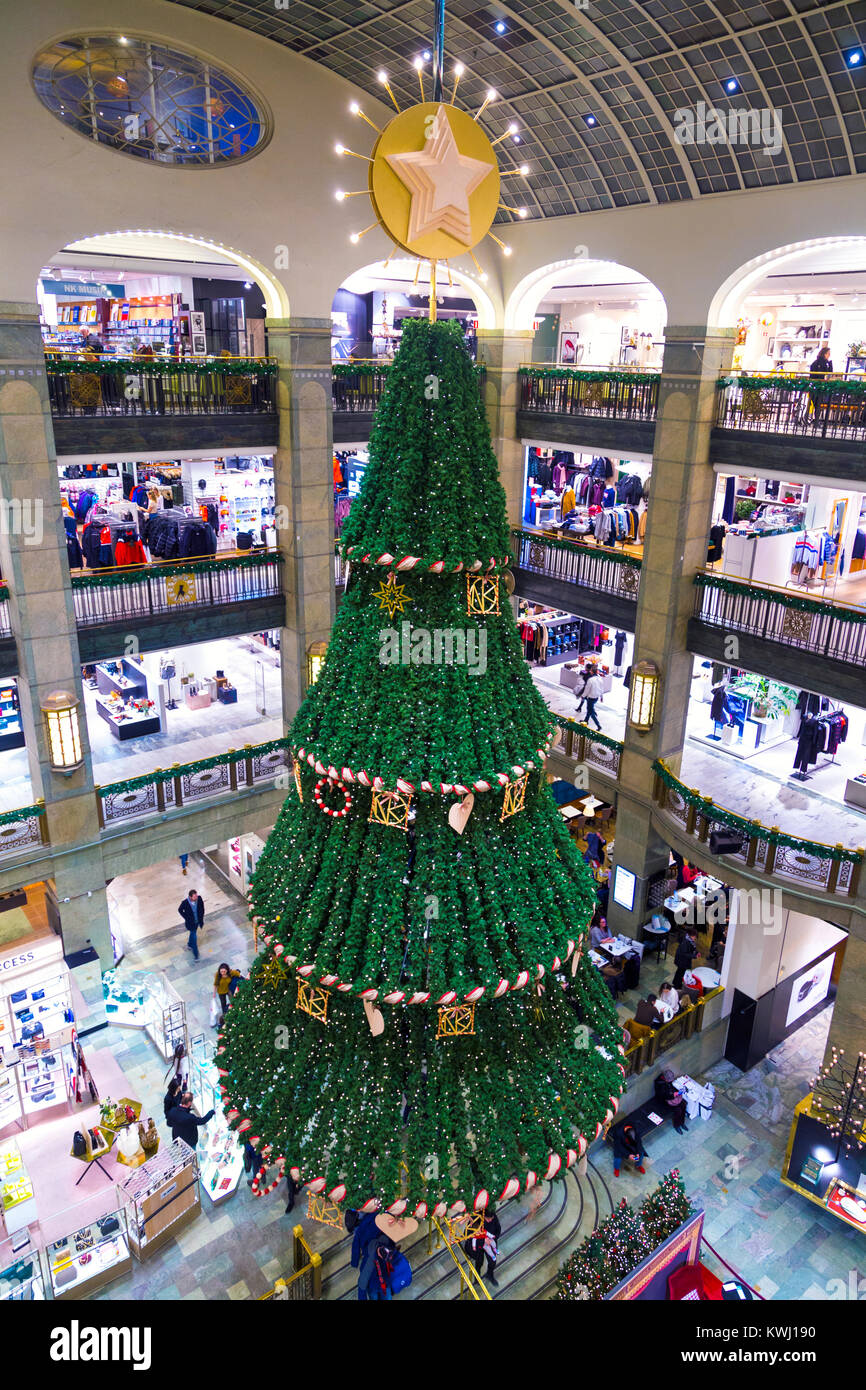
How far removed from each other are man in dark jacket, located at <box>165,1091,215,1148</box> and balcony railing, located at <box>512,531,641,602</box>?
11.4 meters

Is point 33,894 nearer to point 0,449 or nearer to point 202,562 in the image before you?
point 202,562

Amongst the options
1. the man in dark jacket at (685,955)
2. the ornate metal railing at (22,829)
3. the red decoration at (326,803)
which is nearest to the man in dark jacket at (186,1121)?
the ornate metal railing at (22,829)

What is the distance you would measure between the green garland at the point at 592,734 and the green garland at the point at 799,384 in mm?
6665

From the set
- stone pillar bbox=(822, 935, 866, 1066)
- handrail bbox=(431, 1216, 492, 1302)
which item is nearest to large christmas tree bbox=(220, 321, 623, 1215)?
handrail bbox=(431, 1216, 492, 1302)

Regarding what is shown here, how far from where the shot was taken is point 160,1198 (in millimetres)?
11031

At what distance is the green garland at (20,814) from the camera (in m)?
14.2

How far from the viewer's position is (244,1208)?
467 inches

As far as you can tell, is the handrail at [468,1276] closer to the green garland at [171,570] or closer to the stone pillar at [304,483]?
the stone pillar at [304,483]

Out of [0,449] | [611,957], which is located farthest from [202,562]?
[611,957]

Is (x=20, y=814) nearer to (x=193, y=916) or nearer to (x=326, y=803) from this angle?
(x=193, y=916)

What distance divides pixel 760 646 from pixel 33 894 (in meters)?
13.8

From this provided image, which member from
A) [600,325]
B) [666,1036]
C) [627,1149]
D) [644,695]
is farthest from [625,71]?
[627,1149]

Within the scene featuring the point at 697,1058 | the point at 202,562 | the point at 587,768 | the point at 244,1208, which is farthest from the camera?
the point at 587,768

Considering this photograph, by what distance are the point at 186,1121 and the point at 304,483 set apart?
1083 centimetres
